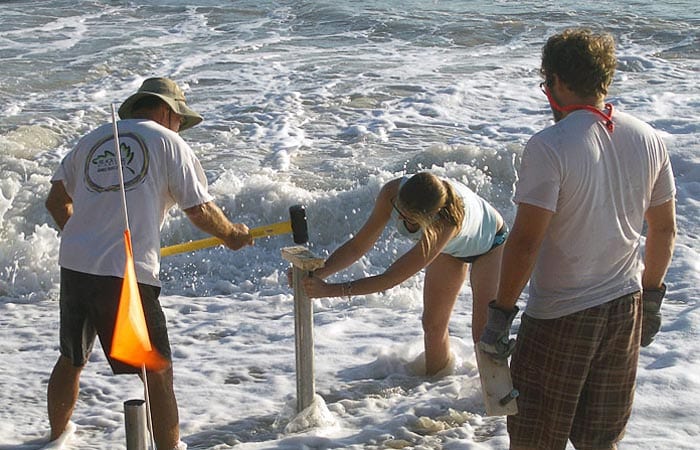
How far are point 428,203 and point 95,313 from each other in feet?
4.51

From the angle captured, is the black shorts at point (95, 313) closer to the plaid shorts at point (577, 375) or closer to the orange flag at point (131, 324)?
the plaid shorts at point (577, 375)

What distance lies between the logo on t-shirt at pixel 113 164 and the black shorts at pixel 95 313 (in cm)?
36

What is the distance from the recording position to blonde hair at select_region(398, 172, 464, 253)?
4035 mm

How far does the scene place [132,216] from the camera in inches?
150

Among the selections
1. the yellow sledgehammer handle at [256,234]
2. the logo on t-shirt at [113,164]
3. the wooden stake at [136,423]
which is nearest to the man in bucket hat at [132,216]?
the logo on t-shirt at [113,164]

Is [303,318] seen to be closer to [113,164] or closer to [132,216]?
[132,216]

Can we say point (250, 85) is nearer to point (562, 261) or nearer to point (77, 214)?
point (77, 214)

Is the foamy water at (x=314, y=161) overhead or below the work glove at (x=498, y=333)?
below

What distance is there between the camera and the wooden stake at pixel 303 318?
423cm

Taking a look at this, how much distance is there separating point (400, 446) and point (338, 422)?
0.37 meters

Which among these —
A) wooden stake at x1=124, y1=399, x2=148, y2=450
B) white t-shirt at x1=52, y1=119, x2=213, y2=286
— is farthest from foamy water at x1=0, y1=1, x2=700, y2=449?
wooden stake at x1=124, y1=399, x2=148, y2=450

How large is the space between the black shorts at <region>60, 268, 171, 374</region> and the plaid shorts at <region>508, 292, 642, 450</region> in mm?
1448

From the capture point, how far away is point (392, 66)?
14969 millimetres

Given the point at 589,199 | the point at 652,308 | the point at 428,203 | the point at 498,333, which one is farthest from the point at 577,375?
the point at 428,203
